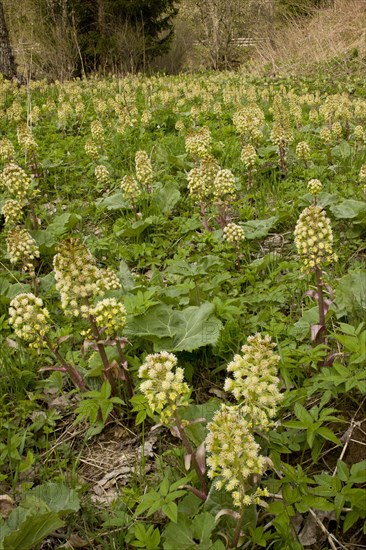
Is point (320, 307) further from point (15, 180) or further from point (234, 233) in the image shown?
point (15, 180)

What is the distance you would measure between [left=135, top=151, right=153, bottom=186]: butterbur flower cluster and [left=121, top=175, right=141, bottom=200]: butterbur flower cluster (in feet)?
0.93

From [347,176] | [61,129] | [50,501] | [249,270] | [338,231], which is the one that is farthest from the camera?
[61,129]

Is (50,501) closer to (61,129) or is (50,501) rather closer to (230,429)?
(230,429)

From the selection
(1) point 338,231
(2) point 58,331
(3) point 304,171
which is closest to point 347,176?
(3) point 304,171

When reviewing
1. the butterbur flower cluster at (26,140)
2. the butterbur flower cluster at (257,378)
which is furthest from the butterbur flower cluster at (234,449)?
the butterbur flower cluster at (26,140)

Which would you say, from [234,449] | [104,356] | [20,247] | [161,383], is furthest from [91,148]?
[234,449]

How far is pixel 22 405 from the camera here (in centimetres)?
274

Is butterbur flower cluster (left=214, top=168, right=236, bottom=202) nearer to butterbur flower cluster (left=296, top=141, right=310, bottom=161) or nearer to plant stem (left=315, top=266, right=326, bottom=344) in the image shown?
butterbur flower cluster (left=296, top=141, right=310, bottom=161)

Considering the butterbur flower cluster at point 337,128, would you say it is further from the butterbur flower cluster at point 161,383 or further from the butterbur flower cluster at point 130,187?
the butterbur flower cluster at point 161,383

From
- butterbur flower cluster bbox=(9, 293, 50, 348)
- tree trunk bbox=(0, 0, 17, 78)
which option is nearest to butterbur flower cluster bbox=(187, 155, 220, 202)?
butterbur flower cluster bbox=(9, 293, 50, 348)

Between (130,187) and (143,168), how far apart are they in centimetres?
47

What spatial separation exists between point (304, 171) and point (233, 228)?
1986 millimetres

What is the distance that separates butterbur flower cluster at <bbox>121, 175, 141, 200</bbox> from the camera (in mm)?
4637

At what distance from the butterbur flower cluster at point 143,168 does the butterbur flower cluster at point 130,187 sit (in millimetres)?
283
